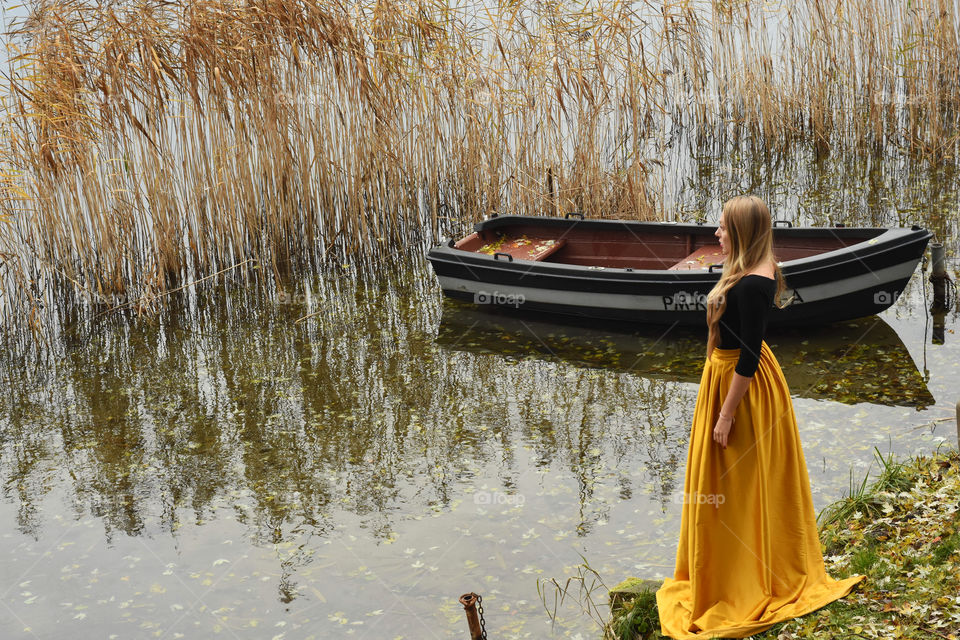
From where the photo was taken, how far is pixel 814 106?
11.9 meters

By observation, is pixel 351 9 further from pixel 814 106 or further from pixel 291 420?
pixel 814 106

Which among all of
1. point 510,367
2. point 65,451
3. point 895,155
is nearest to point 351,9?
point 510,367

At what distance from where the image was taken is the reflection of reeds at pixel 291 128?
8266 millimetres

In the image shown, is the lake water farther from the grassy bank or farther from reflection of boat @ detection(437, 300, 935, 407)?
the grassy bank

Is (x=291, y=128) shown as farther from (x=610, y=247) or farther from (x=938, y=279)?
(x=938, y=279)

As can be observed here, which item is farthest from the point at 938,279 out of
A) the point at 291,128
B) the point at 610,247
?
the point at 291,128

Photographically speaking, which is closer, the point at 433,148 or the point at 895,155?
the point at 433,148

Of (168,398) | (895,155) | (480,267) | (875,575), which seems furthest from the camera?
(895,155)

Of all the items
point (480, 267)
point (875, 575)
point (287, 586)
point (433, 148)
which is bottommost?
point (287, 586)

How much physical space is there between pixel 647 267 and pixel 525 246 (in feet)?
3.90

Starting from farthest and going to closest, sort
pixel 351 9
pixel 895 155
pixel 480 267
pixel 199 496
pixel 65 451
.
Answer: pixel 895 155 < pixel 351 9 < pixel 480 267 < pixel 65 451 < pixel 199 496

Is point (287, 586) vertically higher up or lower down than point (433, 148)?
lower down

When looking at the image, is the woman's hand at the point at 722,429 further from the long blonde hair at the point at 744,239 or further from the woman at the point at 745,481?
the long blonde hair at the point at 744,239

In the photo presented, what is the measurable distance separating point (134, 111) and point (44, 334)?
219cm
